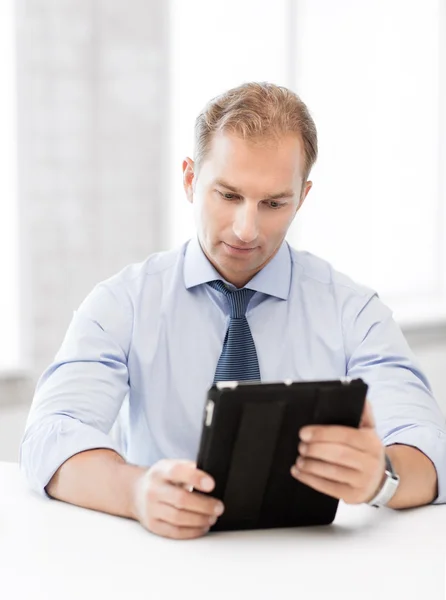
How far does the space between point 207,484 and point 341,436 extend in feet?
0.70

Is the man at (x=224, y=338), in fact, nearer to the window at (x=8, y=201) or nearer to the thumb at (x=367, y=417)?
the thumb at (x=367, y=417)

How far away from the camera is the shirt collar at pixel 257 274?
6.40 feet

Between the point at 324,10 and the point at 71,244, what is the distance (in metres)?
2.08

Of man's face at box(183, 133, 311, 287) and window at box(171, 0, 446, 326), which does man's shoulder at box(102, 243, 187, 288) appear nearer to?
man's face at box(183, 133, 311, 287)

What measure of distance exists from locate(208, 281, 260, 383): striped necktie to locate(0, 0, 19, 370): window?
1.32m

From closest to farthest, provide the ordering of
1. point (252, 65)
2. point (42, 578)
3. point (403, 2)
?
point (42, 578) → point (252, 65) → point (403, 2)

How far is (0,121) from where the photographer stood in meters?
3.01

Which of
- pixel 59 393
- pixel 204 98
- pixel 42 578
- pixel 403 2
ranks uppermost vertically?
pixel 403 2

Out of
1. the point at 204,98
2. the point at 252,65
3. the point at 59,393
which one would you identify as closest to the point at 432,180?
the point at 252,65

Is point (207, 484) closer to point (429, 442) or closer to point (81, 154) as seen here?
point (429, 442)

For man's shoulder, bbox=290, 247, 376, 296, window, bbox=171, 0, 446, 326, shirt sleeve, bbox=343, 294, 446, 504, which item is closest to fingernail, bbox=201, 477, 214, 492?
shirt sleeve, bbox=343, 294, 446, 504

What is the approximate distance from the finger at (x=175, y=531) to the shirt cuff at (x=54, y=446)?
0.22 metres

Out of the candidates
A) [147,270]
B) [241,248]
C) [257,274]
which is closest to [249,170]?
[241,248]

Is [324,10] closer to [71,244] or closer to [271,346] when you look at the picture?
[71,244]
